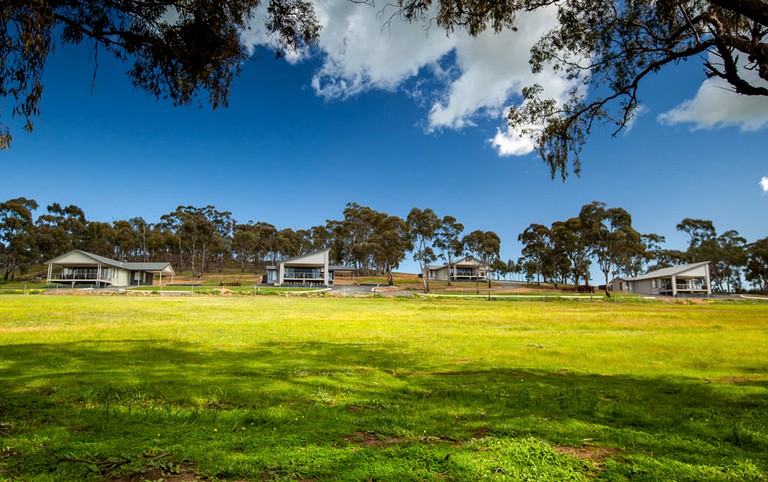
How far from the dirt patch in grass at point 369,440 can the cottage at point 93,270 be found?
232 feet

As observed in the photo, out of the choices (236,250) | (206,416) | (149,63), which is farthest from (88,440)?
(236,250)

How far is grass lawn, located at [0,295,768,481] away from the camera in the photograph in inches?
136

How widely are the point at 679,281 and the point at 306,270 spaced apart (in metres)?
71.1

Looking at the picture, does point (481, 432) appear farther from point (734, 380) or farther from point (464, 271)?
point (464, 271)

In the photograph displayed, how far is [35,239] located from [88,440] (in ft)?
335

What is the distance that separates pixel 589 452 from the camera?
3.95 meters

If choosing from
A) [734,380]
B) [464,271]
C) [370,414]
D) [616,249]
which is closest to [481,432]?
[370,414]

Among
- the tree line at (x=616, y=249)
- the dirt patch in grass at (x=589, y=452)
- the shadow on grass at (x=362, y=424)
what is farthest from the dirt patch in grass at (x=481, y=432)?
the tree line at (x=616, y=249)

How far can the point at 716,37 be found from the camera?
729 cm

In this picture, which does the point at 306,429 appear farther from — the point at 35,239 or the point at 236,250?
the point at 236,250

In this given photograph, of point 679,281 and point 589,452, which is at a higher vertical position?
point 589,452

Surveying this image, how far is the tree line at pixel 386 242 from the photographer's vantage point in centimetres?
7231

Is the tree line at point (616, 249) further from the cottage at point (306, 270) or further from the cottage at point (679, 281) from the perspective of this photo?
the cottage at point (306, 270)

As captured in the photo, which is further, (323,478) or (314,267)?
(314,267)
